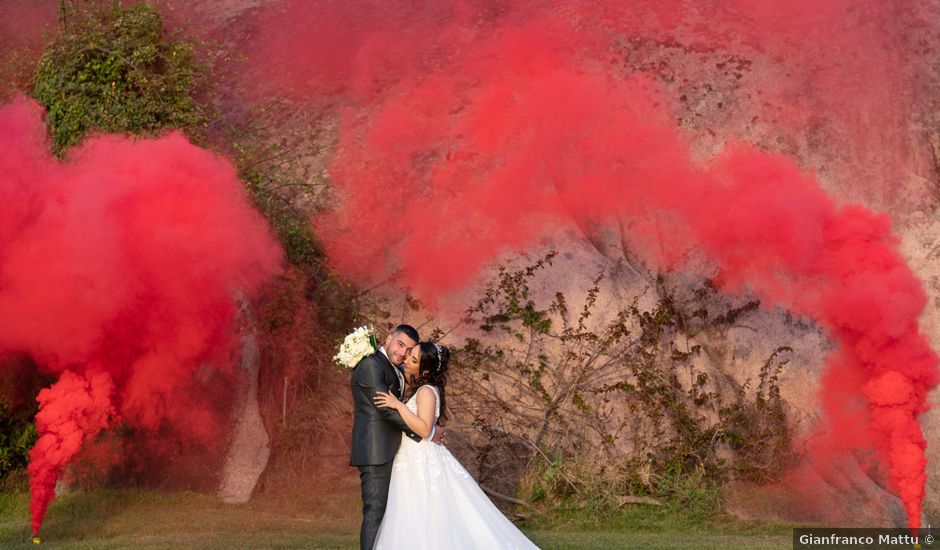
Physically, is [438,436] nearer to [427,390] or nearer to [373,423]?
[427,390]

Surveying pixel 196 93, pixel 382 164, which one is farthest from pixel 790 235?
pixel 196 93

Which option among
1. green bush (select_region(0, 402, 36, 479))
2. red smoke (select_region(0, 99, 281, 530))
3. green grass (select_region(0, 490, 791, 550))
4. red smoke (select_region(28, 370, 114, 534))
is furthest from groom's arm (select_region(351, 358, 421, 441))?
green bush (select_region(0, 402, 36, 479))

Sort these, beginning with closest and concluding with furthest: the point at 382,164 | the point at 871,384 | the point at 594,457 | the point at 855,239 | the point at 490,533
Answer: the point at 490,533 → the point at 871,384 → the point at 855,239 → the point at 594,457 → the point at 382,164

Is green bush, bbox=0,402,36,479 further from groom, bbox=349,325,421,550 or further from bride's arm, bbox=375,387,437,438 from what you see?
bride's arm, bbox=375,387,437,438

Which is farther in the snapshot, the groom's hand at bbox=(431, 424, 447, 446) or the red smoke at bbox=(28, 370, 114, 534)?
the red smoke at bbox=(28, 370, 114, 534)

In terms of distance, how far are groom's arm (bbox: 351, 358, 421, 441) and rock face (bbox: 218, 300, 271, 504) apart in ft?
15.0

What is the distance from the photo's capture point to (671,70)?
1402 cm

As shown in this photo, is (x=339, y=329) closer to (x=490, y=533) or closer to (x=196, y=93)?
(x=196, y=93)

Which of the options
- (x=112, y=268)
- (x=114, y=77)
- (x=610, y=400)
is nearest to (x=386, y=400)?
(x=112, y=268)

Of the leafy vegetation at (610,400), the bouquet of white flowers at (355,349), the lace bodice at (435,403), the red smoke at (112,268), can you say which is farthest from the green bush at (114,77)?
the lace bodice at (435,403)

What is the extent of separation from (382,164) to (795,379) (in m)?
5.19

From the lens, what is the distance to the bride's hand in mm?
8336

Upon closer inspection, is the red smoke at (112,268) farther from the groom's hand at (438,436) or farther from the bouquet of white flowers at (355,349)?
the groom's hand at (438,436)

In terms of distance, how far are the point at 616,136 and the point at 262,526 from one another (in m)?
5.75
